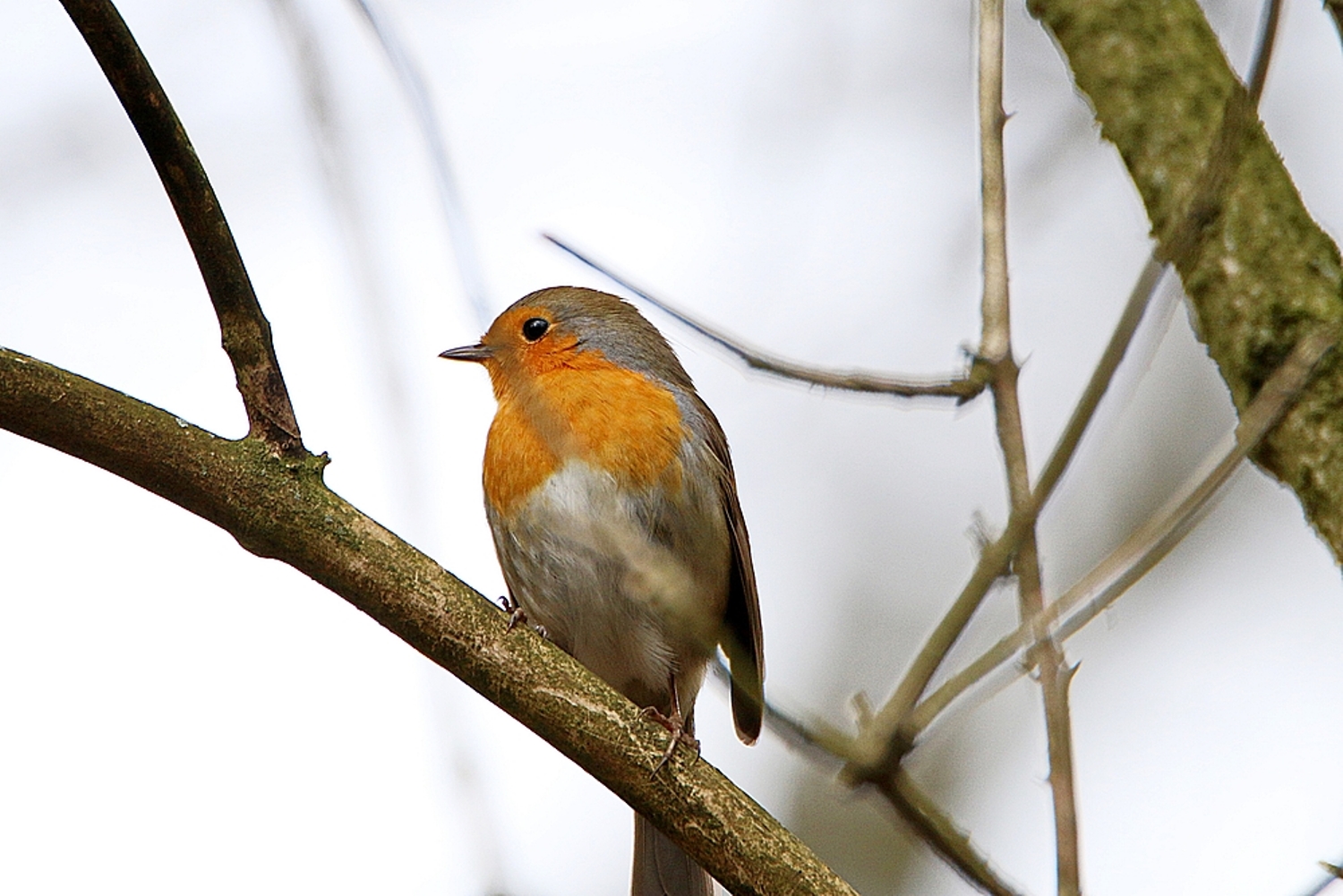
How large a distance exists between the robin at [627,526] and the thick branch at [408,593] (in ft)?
3.69

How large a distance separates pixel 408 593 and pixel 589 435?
169 cm

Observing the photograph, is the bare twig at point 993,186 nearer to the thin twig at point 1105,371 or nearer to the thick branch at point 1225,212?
the thin twig at point 1105,371

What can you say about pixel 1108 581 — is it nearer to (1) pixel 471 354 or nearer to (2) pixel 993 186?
(2) pixel 993 186

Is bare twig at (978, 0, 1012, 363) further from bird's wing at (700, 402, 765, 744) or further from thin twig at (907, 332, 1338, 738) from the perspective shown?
bird's wing at (700, 402, 765, 744)

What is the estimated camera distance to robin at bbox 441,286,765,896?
3.98m

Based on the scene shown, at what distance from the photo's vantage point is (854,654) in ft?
24.5

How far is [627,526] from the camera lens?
394cm

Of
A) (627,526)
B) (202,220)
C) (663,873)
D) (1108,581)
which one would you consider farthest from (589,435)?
(1108,581)

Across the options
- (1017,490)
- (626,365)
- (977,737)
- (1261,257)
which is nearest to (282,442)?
(1017,490)

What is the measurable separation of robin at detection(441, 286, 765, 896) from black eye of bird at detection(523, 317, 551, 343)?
24 centimetres

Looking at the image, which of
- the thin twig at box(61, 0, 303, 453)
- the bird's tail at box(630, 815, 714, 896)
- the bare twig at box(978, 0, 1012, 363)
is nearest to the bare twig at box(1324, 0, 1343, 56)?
the bare twig at box(978, 0, 1012, 363)

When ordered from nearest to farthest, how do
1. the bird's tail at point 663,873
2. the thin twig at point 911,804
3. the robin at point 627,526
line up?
the thin twig at point 911,804
the robin at point 627,526
the bird's tail at point 663,873

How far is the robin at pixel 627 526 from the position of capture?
13.1 ft

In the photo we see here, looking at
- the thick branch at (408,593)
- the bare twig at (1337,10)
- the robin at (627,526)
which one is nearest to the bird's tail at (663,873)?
the robin at (627,526)
